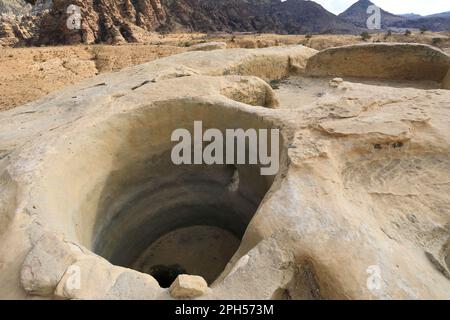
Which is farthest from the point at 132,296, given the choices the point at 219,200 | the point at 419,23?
the point at 419,23

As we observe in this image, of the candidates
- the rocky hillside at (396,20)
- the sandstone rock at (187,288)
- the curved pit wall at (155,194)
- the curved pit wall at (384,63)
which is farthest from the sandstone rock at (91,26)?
the rocky hillside at (396,20)

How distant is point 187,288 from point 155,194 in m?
3.14

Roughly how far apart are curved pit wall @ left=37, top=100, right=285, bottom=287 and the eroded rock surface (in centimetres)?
2

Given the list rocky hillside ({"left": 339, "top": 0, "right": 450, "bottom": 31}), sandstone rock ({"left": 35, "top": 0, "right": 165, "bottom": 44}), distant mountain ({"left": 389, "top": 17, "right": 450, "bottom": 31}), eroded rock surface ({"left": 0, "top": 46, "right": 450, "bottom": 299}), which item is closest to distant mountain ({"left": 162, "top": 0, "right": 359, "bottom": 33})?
sandstone rock ({"left": 35, "top": 0, "right": 165, "bottom": 44})

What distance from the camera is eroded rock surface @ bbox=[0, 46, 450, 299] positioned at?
7.03ft

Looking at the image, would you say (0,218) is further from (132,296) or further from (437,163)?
(437,163)

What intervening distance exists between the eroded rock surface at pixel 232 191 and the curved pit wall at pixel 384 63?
260 cm

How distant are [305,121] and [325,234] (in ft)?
5.33

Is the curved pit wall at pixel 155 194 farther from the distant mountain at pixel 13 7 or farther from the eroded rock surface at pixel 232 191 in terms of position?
the distant mountain at pixel 13 7

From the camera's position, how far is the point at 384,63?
Answer: 693 centimetres

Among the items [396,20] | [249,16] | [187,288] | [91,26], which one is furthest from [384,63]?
[396,20]

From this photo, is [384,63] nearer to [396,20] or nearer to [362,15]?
[396,20]

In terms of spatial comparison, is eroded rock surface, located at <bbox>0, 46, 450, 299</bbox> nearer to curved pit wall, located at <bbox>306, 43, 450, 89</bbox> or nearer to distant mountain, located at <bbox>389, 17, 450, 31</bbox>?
curved pit wall, located at <bbox>306, 43, 450, 89</bbox>

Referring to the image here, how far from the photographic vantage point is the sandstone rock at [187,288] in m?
2.01
